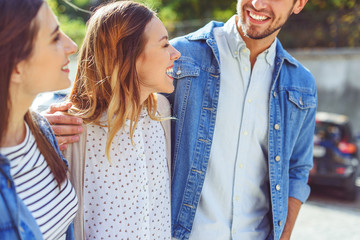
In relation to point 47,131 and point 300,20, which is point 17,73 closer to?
point 47,131

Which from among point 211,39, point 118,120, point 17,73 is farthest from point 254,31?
point 17,73

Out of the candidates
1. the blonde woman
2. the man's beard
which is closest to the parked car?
the man's beard

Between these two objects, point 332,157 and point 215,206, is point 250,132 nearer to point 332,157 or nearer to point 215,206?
point 215,206

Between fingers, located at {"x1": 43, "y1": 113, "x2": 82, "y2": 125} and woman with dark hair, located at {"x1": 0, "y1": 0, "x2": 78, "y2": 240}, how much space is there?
0.56 ft

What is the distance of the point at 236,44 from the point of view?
256 centimetres

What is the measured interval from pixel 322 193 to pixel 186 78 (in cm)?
652

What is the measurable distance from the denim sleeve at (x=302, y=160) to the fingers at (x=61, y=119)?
1.46m

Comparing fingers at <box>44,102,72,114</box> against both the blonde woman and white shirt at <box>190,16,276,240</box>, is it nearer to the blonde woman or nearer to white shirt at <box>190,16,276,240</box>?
the blonde woman

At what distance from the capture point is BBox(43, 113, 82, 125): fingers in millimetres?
1909

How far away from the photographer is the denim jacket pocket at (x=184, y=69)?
247 centimetres

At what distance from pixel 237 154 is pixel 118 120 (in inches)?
31.7

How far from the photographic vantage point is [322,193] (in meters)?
8.20

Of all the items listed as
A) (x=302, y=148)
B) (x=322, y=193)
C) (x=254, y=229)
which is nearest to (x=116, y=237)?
(x=254, y=229)

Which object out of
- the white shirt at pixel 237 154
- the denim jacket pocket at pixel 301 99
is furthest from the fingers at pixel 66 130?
the denim jacket pocket at pixel 301 99
